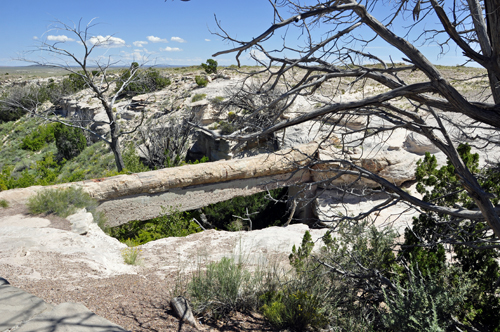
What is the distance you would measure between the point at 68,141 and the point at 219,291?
20016 mm

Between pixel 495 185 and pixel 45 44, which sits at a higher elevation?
pixel 45 44

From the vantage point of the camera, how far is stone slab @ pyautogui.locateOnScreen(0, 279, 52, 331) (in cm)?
208

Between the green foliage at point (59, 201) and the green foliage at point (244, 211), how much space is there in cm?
366

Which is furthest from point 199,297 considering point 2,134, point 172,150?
point 2,134

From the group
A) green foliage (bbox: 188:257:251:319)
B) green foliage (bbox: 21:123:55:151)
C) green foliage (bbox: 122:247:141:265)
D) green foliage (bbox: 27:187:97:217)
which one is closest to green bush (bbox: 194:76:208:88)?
green foliage (bbox: 21:123:55:151)

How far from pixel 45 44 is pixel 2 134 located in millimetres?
21671

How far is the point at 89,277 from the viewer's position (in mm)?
4031

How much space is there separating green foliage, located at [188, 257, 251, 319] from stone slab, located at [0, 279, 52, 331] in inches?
60.3

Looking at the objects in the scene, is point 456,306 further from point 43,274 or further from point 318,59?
point 43,274

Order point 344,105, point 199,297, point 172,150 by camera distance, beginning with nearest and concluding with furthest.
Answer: point 344,105 → point 199,297 → point 172,150

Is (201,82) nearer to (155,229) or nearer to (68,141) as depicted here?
(68,141)

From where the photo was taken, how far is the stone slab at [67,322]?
82.7 inches

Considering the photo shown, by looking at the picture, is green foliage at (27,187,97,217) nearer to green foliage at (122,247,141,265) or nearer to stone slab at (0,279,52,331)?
green foliage at (122,247,141,265)

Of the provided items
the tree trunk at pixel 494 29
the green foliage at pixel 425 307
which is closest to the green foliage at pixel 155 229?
the green foliage at pixel 425 307
